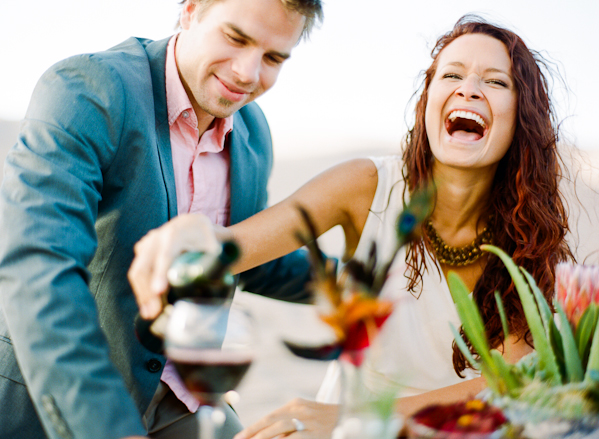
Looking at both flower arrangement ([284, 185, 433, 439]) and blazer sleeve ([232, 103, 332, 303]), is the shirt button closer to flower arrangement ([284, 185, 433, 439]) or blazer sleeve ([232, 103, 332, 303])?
blazer sleeve ([232, 103, 332, 303])

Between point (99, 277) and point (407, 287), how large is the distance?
90 centimetres

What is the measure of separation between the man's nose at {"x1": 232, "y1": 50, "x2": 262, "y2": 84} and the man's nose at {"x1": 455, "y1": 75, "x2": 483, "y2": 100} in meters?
0.56

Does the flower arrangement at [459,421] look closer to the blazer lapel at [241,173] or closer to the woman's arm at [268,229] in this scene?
the woman's arm at [268,229]

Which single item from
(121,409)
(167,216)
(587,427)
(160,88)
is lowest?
(121,409)

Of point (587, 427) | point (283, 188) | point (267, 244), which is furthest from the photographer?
point (283, 188)

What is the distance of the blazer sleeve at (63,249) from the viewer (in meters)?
0.85

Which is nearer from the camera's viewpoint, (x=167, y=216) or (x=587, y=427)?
(x=587, y=427)

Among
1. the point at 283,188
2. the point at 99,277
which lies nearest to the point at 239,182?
the point at 99,277

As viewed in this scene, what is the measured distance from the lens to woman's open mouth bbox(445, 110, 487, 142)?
1.48 m

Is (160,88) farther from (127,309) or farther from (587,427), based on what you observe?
(587,427)

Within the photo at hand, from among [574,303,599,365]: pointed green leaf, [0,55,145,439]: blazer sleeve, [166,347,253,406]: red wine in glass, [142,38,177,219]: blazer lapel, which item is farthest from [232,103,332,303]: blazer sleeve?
[574,303,599,365]: pointed green leaf

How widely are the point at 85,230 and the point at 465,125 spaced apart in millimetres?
1104

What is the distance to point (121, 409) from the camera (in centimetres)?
85

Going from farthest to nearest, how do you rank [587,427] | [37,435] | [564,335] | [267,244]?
1. [267,244]
2. [37,435]
3. [564,335]
4. [587,427]
